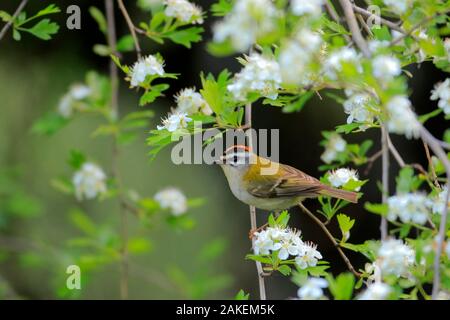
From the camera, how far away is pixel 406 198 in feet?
6.57

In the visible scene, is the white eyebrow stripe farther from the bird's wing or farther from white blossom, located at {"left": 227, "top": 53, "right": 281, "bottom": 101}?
white blossom, located at {"left": 227, "top": 53, "right": 281, "bottom": 101}

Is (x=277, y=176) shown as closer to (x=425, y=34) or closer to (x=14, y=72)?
(x=425, y=34)

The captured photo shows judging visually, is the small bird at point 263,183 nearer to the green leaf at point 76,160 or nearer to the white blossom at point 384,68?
the green leaf at point 76,160

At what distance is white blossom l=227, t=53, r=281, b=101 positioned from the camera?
2189 millimetres

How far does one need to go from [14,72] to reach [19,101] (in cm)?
24

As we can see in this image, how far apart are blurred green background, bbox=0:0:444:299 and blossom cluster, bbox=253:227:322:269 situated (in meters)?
2.97

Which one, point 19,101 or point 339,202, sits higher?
point 19,101

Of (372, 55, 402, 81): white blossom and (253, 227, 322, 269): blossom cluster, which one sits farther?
(253, 227, 322, 269): blossom cluster

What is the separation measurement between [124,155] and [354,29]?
3.72m

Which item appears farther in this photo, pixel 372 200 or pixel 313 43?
pixel 372 200

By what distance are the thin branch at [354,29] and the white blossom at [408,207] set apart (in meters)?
0.42

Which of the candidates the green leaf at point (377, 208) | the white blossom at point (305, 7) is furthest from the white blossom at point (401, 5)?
the green leaf at point (377, 208)

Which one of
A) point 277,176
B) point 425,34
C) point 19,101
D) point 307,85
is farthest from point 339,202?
point 19,101

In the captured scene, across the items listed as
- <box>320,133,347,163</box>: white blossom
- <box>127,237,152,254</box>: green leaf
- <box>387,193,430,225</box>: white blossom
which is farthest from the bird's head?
<box>387,193,430,225</box>: white blossom
